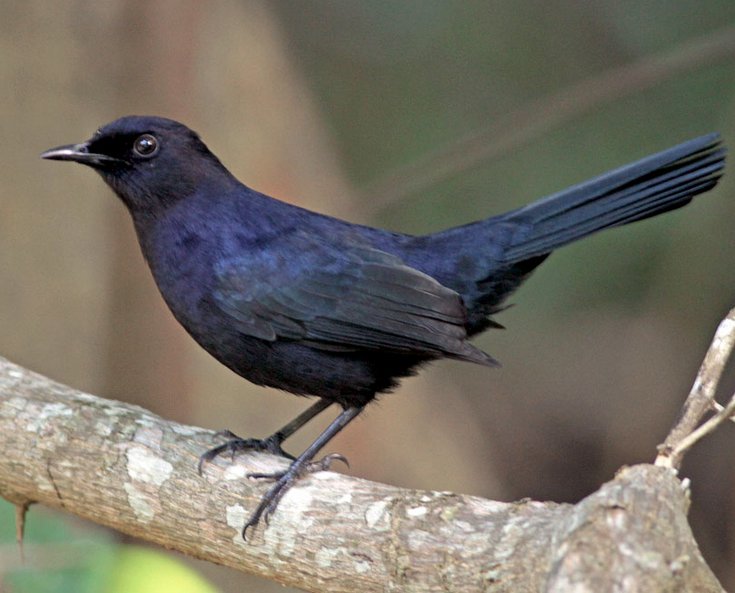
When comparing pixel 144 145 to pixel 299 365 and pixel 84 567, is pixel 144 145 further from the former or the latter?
pixel 84 567

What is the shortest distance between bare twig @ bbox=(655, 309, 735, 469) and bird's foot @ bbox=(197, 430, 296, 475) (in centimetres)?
157

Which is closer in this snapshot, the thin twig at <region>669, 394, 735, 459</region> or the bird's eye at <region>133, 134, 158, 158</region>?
the thin twig at <region>669, 394, 735, 459</region>

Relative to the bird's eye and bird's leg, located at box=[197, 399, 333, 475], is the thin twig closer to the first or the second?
bird's leg, located at box=[197, 399, 333, 475]

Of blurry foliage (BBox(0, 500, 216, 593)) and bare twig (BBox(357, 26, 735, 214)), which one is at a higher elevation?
bare twig (BBox(357, 26, 735, 214))

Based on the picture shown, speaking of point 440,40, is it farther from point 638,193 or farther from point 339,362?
point 339,362

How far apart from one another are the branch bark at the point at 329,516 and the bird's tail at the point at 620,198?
1455 mm

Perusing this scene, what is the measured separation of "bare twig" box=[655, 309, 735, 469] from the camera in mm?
2314

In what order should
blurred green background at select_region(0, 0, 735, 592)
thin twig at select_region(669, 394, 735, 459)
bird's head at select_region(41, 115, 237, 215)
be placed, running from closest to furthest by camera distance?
thin twig at select_region(669, 394, 735, 459) → bird's head at select_region(41, 115, 237, 215) → blurred green background at select_region(0, 0, 735, 592)

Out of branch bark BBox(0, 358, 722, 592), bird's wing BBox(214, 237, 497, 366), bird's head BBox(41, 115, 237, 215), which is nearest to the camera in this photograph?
branch bark BBox(0, 358, 722, 592)

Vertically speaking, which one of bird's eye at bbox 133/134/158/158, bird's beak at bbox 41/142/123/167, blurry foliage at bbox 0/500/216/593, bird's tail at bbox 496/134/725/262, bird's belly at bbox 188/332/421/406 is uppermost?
bird's tail at bbox 496/134/725/262

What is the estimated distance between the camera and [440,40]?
7.17 m

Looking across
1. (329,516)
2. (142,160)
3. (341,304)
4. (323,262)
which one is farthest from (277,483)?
(142,160)

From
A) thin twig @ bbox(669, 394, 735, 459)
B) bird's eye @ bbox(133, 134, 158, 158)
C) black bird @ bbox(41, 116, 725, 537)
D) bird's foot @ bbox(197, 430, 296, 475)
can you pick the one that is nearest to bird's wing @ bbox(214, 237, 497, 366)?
black bird @ bbox(41, 116, 725, 537)

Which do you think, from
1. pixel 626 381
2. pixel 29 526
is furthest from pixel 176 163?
pixel 626 381
